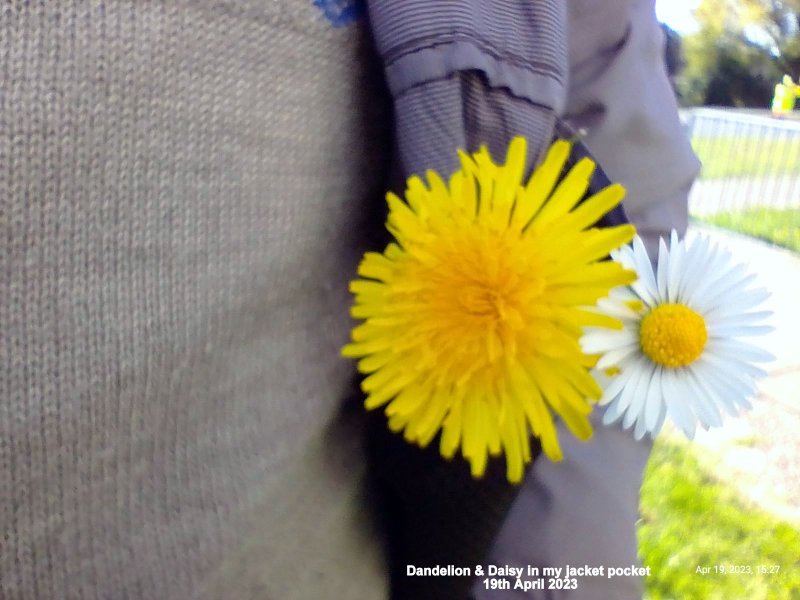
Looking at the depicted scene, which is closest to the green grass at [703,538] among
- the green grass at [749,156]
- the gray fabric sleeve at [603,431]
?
the gray fabric sleeve at [603,431]

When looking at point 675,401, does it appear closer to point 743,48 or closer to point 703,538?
point 703,538

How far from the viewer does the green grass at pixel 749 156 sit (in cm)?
235

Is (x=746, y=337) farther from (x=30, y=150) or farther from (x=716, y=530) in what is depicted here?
(x=716, y=530)

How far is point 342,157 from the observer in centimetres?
30

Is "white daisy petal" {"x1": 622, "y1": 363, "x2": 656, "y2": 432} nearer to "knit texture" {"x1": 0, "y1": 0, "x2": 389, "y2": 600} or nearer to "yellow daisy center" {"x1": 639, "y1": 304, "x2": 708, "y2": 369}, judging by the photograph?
"yellow daisy center" {"x1": 639, "y1": 304, "x2": 708, "y2": 369}

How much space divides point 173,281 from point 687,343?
0.69 ft

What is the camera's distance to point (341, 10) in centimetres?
28

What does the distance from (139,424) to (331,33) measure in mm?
180

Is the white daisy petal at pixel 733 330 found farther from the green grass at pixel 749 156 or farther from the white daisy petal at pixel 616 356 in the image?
the green grass at pixel 749 156

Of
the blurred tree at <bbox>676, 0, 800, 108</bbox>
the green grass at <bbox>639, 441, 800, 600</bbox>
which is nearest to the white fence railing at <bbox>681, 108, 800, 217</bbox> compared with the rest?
the blurred tree at <bbox>676, 0, 800, 108</bbox>

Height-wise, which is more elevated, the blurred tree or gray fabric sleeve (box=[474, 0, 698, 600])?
the blurred tree

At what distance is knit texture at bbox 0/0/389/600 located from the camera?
0.23m

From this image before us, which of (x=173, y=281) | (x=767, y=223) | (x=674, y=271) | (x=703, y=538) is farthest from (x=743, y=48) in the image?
(x=173, y=281)

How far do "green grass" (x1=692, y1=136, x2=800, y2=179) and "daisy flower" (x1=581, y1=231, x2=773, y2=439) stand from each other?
7.38 feet
